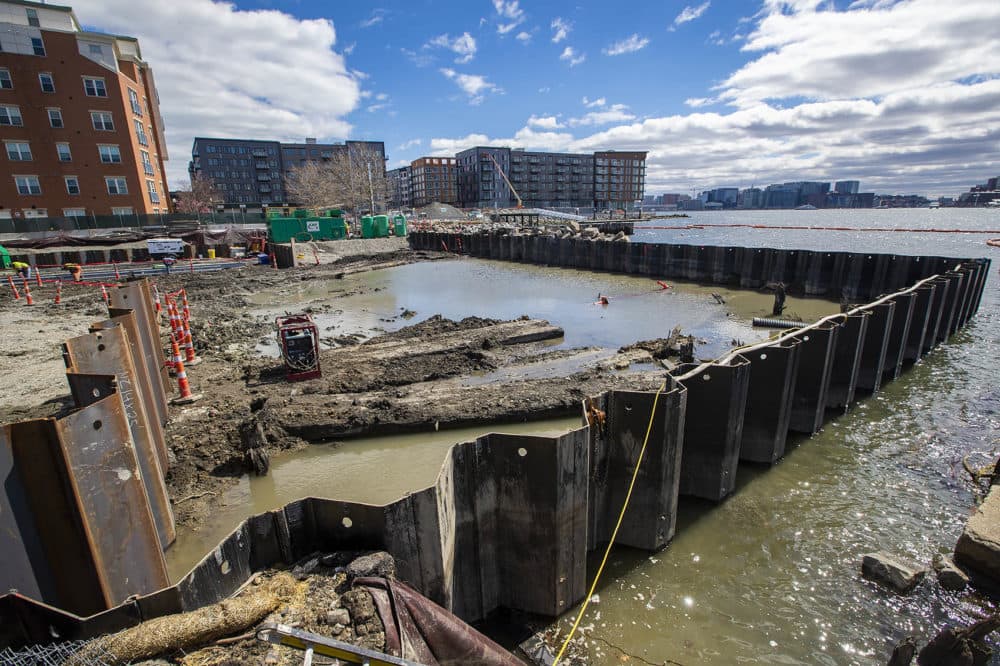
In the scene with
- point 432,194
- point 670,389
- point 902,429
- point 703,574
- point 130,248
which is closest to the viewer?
point 703,574

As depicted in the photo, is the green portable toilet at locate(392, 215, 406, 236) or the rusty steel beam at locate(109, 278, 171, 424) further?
the green portable toilet at locate(392, 215, 406, 236)

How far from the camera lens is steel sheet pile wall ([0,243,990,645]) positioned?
3000 millimetres

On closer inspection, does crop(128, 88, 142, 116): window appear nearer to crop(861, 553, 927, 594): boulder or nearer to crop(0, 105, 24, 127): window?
crop(0, 105, 24, 127): window

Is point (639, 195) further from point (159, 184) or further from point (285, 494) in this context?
point (285, 494)

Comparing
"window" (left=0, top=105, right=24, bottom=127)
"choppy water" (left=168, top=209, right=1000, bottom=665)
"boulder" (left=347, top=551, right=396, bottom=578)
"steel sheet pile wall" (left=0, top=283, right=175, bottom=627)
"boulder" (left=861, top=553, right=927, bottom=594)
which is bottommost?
"choppy water" (left=168, top=209, right=1000, bottom=665)

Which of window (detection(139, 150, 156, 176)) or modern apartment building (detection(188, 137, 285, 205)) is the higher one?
modern apartment building (detection(188, 137, 285, 205))

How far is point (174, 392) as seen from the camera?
9.61m

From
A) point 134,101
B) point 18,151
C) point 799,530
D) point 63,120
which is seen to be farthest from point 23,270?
point 799,530

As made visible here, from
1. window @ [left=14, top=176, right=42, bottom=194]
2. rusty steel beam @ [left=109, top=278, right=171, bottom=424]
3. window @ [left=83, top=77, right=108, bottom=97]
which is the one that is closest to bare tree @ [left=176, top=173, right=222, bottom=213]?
window @ [left=83, top=77, right=108, bottom=97]

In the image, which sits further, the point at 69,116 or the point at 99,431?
the point at 69,116

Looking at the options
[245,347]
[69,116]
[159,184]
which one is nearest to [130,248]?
[69,116]

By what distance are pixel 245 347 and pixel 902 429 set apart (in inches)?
623

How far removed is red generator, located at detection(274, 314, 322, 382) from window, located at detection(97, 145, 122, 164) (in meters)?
42.3

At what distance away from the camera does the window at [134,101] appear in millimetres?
40688
